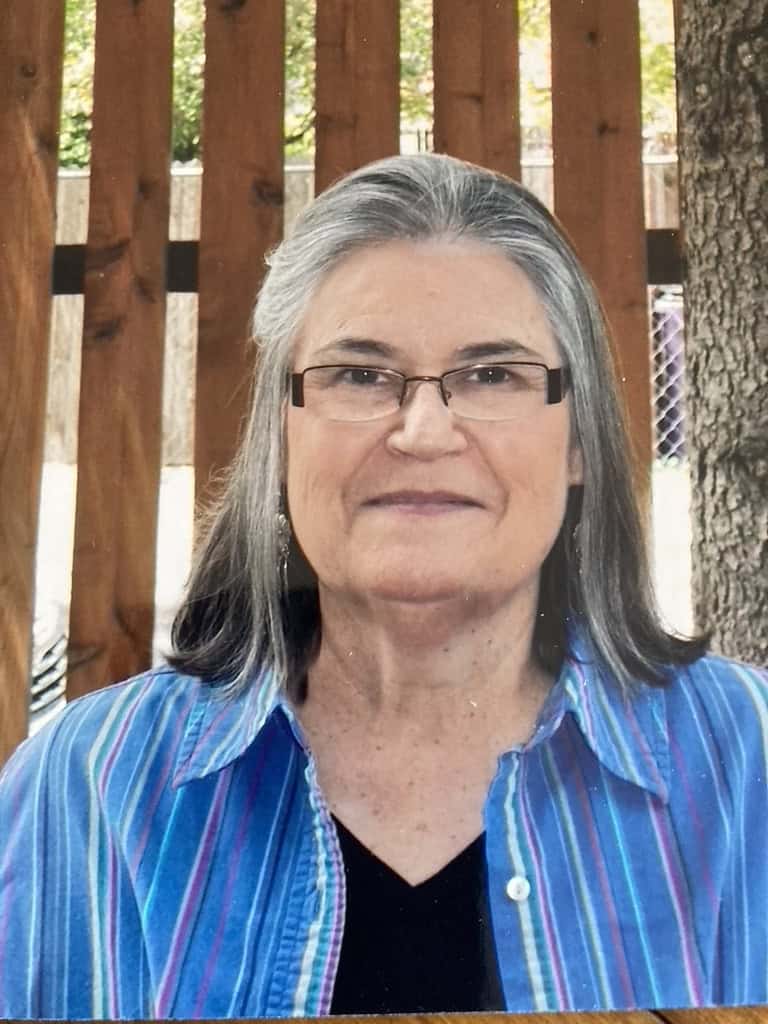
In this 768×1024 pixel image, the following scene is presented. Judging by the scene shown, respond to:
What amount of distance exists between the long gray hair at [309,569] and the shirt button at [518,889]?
219 mm

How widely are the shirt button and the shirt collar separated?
0.45ft

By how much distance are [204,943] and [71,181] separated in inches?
33.3

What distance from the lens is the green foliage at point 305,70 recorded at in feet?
3.87

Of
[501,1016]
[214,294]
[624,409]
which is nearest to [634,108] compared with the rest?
[624,409]

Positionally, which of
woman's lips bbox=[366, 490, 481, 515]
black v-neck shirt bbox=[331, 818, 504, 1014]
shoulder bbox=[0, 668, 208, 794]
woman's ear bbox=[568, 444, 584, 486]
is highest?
woman's ear bbox=[568, 444, 584, 486]

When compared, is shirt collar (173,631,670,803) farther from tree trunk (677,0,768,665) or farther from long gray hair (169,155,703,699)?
tree trunk (677,0,768,665)

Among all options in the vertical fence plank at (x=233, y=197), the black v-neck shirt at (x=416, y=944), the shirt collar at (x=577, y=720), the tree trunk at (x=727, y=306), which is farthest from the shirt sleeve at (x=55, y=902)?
the tree trunk at (x=727, y=306)

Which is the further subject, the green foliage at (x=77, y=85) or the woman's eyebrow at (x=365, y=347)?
the green foliage at (x=77, y=85)

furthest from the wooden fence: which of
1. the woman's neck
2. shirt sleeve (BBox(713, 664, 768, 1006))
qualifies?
shirt sleeve (BBox(713, 664, 768, 1006))

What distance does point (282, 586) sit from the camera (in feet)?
3.60

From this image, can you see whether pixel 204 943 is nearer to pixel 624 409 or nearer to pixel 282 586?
pixel 282 586

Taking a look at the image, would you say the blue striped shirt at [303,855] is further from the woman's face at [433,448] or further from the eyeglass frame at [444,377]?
the eyeglass frame at [444,377]

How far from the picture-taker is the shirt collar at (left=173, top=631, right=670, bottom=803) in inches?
42.3

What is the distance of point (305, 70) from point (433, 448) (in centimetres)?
49
